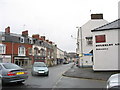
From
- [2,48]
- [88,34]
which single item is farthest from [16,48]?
[88,34]

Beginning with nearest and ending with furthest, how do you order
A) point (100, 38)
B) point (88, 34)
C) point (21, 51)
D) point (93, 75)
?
point (93, 75) → point (100, 38) → point (88, 34) → point (21, 51)

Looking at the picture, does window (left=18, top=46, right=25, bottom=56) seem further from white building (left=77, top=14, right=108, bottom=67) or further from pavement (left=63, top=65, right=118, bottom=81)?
pavement (left=63, top=65, right=118, bottom=81)

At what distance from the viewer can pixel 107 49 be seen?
1809 cm

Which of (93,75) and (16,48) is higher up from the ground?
(16,48)

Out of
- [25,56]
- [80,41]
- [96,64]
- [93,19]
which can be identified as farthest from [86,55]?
[25,56]

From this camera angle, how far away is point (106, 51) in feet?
59.4

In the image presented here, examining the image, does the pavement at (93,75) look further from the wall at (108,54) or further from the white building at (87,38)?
the white building at (87,38)

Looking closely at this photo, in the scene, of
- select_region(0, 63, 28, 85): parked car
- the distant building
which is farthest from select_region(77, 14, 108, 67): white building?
select_region(0, 63, 28, 85): parked car

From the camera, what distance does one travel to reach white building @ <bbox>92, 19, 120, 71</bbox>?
1758cm

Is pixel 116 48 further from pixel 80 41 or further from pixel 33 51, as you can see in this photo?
pixel 33 51

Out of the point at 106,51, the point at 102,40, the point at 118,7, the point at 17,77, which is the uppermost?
the point at 118,7

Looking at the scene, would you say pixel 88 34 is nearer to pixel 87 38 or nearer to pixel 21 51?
pixel 87 38

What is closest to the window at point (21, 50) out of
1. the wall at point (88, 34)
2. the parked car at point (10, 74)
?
the wall at point (88, 34)

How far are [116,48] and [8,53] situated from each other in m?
25.9
